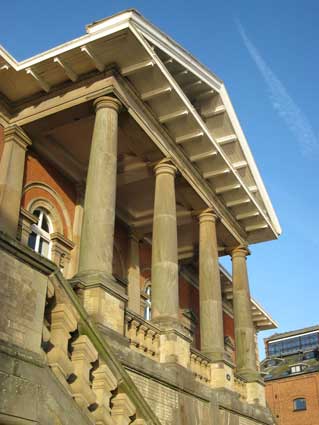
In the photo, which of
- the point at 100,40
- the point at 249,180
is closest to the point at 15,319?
the point at 100,40

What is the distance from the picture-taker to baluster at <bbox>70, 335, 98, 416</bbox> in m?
6.34

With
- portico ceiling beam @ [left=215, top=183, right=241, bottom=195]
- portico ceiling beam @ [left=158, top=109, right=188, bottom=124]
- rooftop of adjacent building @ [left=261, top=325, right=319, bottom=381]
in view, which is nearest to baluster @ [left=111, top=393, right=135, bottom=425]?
portico ceiling beam @ [left=158, top=109, right=188, bottom=124]

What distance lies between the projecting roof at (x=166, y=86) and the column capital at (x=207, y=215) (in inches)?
32.0

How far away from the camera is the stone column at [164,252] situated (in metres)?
12.3

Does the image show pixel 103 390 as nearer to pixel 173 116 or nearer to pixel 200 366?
pixel 200 366

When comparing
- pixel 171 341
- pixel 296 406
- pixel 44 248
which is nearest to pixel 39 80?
pixel 44 248

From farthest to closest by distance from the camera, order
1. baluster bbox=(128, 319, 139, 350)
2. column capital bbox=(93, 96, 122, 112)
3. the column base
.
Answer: the column base, column capital bbox=(93, 96, 122, 112), baluster bbox=(128, 319, 139, 350)

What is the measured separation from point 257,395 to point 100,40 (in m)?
11.5

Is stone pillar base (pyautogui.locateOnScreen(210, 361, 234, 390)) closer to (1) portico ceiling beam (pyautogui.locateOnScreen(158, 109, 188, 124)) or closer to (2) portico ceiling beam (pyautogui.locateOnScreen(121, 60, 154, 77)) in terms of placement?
(1) portico ceiling beam (pyautogui.locateOnScreen(158, 109, 188, 124))

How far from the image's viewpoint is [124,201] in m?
18.0

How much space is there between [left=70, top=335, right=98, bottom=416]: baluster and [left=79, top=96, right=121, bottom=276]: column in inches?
130

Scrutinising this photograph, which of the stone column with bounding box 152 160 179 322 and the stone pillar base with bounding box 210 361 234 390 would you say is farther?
the stone pillar base with bounding box 210 361 234 390

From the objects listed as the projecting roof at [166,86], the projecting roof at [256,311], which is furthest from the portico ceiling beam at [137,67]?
the projecting roof at [256,311]

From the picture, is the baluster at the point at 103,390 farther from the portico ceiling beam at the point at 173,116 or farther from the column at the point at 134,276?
the column at the point at 134,276
